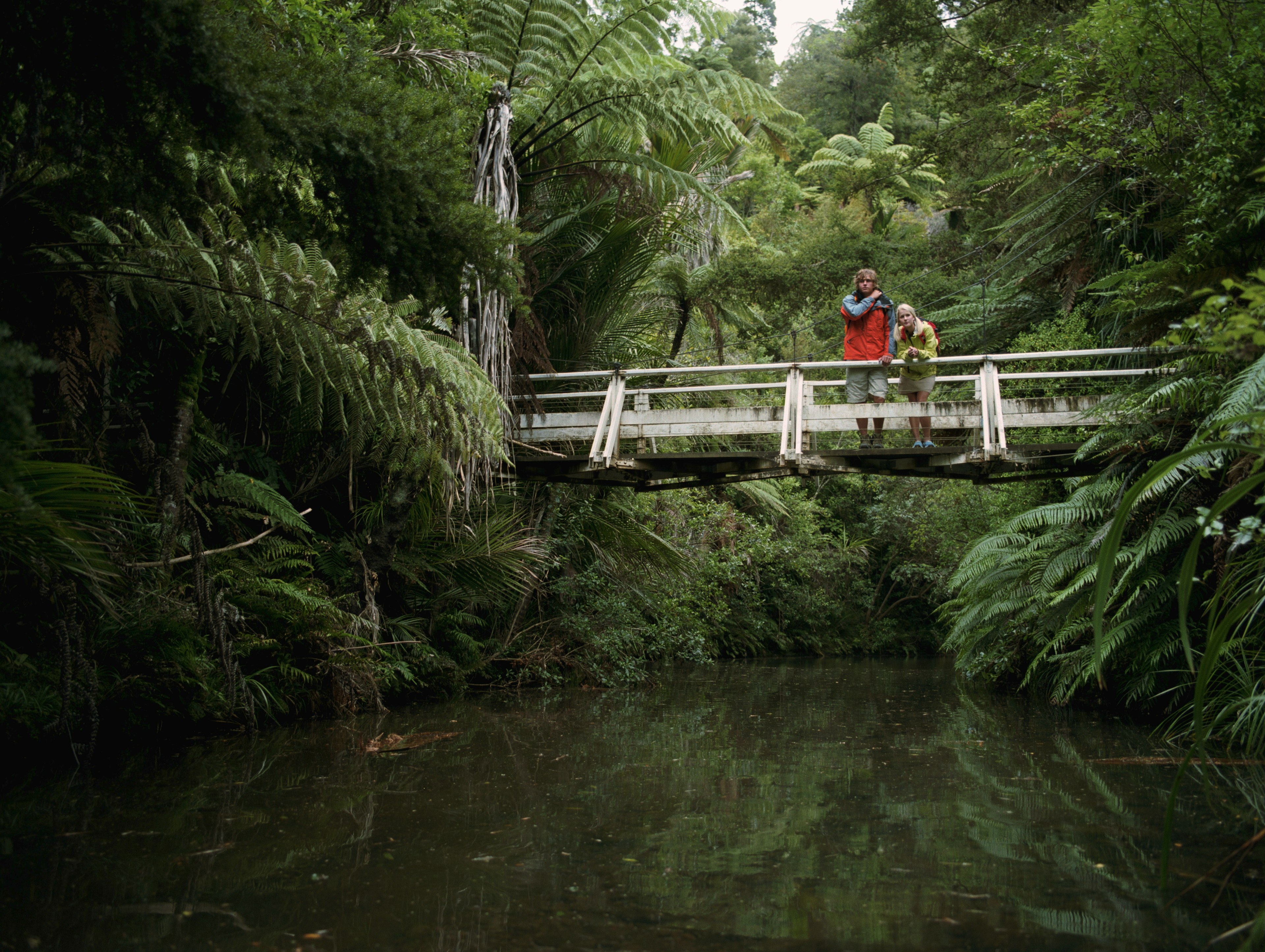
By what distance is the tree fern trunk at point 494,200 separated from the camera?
29.4ft

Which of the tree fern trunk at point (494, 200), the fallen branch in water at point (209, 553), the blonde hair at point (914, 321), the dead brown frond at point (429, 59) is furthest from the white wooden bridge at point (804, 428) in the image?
the dead brown frond at point (429, 59)

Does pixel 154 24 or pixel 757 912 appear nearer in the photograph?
pixel 757 912

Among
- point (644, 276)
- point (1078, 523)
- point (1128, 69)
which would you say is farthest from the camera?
point (644, 276)

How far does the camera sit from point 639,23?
1040cm

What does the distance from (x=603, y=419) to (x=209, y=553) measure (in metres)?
3.88

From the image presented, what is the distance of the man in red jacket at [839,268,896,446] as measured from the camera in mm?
9250

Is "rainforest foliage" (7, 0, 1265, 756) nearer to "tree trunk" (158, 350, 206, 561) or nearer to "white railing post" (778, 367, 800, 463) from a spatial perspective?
"tree trunk" (158, 350, 206, 561)

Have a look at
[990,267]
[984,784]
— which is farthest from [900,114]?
[984,784]

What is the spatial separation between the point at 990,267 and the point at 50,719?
12573 mm

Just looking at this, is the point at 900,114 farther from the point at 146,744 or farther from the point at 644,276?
the point at 146,744

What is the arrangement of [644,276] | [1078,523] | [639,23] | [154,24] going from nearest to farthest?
1. [154,24]
2. [1078,523]
3. [639,23]
4. [644,276]

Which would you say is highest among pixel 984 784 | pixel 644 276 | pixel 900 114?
pixel 900 114

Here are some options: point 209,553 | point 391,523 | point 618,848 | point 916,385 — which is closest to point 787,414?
point 916,385

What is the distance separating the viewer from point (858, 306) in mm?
9320
